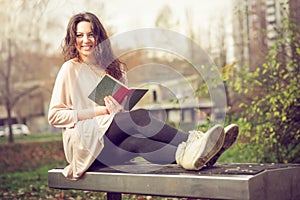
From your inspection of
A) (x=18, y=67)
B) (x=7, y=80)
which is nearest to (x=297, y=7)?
(x=7, y=80)

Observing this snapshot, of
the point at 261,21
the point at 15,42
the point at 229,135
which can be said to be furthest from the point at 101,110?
the point at 15,42

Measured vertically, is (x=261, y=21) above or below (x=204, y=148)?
above

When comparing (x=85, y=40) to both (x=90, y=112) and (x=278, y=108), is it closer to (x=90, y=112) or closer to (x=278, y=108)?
(x=90, y=112)

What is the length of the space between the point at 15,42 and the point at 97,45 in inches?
544

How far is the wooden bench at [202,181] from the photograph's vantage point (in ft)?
7.73

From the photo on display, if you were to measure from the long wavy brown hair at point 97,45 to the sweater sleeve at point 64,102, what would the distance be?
0.19 meters

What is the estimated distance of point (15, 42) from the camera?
16.4m

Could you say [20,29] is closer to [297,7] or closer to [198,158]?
[297,7]

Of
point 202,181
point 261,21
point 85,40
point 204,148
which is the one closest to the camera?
point 202,181

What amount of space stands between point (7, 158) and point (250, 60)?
19.7 ft

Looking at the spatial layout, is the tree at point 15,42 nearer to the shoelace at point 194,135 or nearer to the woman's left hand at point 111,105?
the woman's left hand at point 111,105

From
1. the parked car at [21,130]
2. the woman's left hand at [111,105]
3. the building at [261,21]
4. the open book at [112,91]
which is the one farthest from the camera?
the parked car at [21,130]

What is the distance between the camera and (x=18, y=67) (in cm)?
1931

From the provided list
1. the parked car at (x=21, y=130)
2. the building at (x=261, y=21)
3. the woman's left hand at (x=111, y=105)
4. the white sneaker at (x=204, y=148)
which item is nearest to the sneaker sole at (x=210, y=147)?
the white sneaker at (x=204, y=148)
